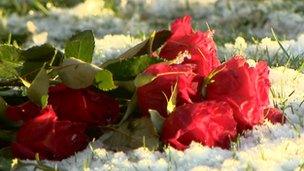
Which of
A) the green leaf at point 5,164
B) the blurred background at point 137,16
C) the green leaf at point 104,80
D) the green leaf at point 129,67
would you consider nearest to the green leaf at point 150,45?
the green leaf at point 129,67

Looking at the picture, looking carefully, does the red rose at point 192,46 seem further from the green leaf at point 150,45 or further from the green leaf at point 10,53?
the green leaf at point 10,53

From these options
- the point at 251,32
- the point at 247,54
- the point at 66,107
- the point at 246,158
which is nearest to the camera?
the point at 246,158

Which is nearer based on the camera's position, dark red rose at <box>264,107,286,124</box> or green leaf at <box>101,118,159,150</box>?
green leaf at <box>101,118,159,150</box>

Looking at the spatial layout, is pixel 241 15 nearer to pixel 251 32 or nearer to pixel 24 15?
pixel 251 32

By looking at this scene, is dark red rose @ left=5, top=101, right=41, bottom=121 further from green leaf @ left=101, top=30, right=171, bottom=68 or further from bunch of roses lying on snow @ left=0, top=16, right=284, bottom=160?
green leaf @ left=101, top=30, right=171, bottom=68

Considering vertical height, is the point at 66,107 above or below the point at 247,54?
above

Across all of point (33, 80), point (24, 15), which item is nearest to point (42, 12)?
point (24, 15)

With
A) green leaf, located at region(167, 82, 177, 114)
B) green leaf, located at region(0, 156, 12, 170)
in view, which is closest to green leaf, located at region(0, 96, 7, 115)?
green leaf, located at region(0, 156, 12, 170)
